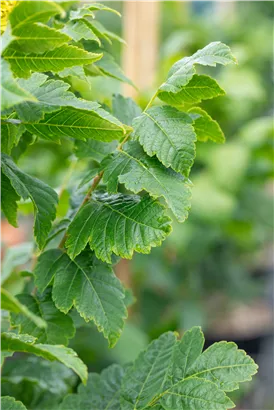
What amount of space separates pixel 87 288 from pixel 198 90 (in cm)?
20

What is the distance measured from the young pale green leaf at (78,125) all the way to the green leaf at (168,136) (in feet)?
0.07

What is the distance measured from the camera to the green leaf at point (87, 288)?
53 centimetres

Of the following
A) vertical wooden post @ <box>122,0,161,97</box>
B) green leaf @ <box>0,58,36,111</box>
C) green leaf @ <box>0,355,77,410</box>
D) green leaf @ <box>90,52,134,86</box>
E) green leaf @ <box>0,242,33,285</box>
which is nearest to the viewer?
green leaf @ <box>0,58,36,111</box>

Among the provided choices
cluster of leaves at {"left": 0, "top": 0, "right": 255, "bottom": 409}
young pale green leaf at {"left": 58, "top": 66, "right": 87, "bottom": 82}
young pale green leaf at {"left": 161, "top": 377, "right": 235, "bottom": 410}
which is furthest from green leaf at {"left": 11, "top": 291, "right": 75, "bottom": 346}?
young pale green leaf at {"left": 58, "top": 66, "right": 87, "bottom": 82}

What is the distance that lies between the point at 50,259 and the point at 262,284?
192 centimetres

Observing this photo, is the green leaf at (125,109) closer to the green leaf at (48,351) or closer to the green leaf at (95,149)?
the green leaf at (95,149)

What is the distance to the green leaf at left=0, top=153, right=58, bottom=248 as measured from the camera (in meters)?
0.52

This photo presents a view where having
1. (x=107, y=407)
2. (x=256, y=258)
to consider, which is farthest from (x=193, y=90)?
(x=256, y=258)

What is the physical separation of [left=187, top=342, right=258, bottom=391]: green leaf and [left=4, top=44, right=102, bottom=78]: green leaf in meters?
0.26

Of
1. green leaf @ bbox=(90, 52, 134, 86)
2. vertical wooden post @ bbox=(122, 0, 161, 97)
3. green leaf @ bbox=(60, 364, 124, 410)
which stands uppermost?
vertical wooden post @ bbox=(122, 0, 161, 97)

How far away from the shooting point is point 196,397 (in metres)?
0.51

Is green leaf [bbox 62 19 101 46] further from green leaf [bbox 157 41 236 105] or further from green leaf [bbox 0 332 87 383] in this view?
green leaf [bbox 0 332 87 383]

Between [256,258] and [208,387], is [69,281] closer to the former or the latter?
[208,387]

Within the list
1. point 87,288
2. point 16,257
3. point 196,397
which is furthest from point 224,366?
point 16,257
